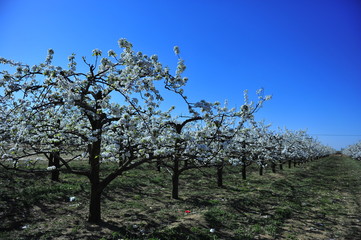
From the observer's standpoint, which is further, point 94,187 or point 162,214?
point 162,214

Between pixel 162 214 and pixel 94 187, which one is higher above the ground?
pixel 94 187

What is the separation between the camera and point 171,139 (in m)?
8.45

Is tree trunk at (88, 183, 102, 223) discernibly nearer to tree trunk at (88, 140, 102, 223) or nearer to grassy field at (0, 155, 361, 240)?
tree trunk at (88, 140, 102, 223)

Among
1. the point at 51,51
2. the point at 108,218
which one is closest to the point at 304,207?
the point at 108,218

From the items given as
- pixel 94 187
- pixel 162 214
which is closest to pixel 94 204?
pixel 94 187

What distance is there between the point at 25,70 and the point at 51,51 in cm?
112

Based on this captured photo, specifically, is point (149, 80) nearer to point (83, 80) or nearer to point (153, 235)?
point (83, 80)

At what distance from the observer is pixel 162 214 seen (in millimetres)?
10914

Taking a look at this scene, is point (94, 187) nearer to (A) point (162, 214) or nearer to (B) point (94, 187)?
(B) point (94, 187)

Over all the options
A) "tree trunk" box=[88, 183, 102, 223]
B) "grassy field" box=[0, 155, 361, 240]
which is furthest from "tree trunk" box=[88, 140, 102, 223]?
"grassy field" box=[0, 155, 361, 240]

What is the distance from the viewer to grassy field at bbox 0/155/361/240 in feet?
27.7

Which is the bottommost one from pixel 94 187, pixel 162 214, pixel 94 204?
pixel 162 214

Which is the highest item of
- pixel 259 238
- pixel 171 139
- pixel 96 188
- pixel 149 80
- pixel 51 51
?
pixel 51 51

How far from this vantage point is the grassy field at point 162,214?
8.45 meters
